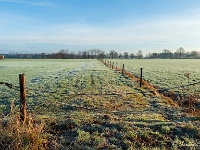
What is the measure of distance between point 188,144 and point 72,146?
302 cm

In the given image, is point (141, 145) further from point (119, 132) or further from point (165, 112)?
point (165, 112)

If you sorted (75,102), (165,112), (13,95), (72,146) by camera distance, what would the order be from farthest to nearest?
(13,95)
(75,102)
(165,112)
(72,146)

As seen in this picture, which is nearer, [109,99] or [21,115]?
[21,115]

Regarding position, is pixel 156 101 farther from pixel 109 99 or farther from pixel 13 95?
pixel 13 95

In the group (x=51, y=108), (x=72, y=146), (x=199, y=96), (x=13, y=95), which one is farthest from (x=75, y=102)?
(x=199, y=96)

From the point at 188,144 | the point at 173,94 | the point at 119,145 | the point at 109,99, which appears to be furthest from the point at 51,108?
the point at 173,94

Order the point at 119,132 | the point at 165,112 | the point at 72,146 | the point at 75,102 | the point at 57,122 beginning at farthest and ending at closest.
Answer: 1. the point at 75,102
2. the point at 165,112
3. the point at 57,122
4. the point at 119,132
5. the point at 72,146

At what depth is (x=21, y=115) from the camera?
731 cm

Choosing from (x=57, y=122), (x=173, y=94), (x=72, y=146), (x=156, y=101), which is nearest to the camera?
(x=72, y=146)

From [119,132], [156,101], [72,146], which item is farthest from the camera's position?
[156,101]

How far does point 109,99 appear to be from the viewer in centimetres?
1359

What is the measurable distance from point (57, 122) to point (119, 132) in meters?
2.11

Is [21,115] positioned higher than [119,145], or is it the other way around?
[21,115]

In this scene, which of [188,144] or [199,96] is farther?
[199,96]
